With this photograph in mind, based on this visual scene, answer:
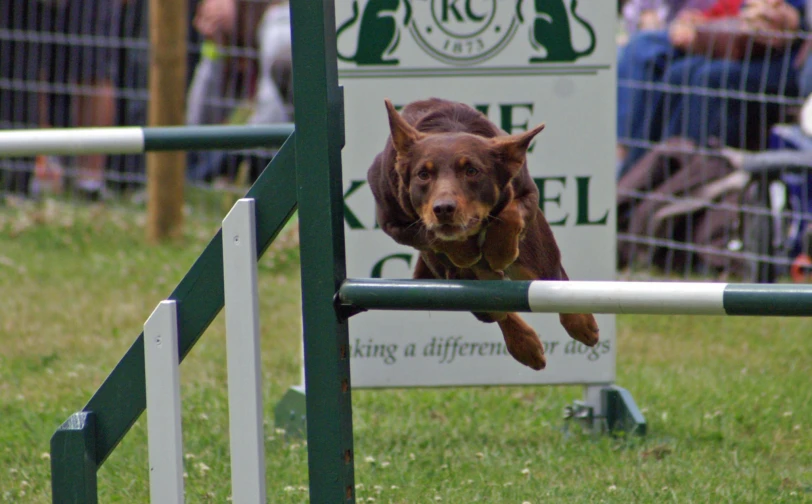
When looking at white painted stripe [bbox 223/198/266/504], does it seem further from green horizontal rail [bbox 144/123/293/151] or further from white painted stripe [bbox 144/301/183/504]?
green horizontal rail [bbox 144/123/293/151]

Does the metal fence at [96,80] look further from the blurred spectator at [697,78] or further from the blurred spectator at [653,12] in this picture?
the blurred spectator at [697,78]

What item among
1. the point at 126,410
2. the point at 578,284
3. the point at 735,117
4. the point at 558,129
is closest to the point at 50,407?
the point at 126,410

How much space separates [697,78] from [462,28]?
238cm

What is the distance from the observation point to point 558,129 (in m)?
2.89

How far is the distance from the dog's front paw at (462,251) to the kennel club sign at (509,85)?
0.75 meters

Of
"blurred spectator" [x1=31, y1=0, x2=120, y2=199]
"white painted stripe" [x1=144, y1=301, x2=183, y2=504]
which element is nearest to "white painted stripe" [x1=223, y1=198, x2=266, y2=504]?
"white painted stripe" [x1=144, y1=301, x2=183, y2=504]

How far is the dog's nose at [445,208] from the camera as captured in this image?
188 centimetres

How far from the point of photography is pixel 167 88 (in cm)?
542

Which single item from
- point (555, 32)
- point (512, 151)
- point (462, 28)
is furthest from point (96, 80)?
point (512, 151)

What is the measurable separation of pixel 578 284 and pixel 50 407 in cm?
211

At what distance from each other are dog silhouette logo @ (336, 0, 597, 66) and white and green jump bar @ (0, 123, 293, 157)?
0.97ft

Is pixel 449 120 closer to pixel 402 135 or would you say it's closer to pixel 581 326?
pixel 402 135

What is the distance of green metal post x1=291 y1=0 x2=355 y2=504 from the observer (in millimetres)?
1915

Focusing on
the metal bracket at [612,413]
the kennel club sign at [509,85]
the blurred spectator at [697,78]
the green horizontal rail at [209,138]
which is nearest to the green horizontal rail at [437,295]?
the kennel club sign at [509,85]
